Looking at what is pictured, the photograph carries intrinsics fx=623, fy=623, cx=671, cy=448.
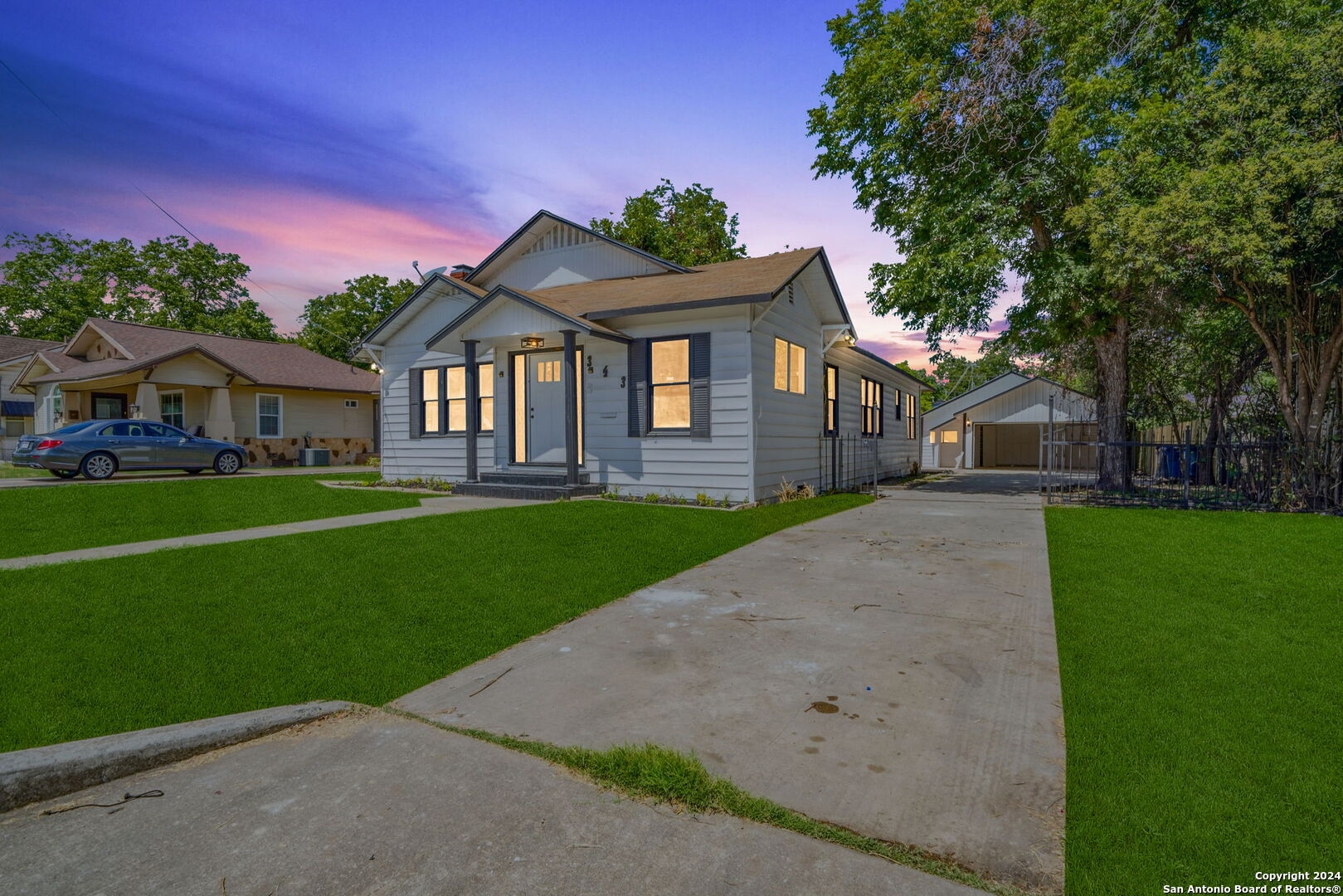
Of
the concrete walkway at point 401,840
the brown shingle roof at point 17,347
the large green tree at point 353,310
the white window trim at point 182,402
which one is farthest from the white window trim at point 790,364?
the large green tree at point 353,310

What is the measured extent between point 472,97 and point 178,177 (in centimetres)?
1011

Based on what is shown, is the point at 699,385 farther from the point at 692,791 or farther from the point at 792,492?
the point at 692,791

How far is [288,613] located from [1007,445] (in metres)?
33.3

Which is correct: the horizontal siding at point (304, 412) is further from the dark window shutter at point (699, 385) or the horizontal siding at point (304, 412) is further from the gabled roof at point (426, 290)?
the dark window shutter at point (699, 385)

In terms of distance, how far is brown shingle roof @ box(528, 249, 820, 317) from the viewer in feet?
34.9

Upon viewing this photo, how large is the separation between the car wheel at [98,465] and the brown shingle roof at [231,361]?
5730 millimetres

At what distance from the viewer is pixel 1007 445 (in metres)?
31.3

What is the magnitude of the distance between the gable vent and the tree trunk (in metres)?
12.4

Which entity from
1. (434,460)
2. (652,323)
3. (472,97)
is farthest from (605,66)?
(434,460)

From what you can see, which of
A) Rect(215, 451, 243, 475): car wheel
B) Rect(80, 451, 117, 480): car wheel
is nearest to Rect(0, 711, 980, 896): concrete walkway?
Rect(80, 451, 117, 480): car wheel

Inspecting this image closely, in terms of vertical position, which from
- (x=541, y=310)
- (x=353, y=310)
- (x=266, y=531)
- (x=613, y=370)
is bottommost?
(x=266, y=531)

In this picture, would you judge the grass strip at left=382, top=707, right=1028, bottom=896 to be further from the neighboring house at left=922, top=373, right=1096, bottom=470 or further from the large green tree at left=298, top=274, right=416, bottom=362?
the large green tree at left=298, top=274, right=416, bottom=362

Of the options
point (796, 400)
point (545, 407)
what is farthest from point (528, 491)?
point (796, 400)

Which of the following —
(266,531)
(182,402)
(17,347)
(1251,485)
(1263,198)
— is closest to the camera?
(266,531)
